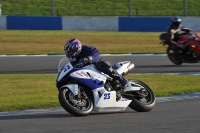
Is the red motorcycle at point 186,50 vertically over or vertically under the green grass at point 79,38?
over

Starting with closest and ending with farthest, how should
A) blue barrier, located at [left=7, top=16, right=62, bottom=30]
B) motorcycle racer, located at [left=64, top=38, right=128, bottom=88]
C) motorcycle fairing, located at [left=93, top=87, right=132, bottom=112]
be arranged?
motorcycle fairing, located at [left=93, top=87, right=132, bottom=112] → motorcycle racer, located at [left=64, top=38, right=128, bottom=88] → blue barrier, located at [left=7, top=16, right=62, bottom=30]

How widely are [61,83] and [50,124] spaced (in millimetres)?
1001

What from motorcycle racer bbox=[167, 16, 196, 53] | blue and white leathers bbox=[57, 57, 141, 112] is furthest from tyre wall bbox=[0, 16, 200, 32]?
blue and white leathers bbox=[57, 57, 141, 112]

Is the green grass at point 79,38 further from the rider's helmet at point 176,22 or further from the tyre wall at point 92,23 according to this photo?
the rider's helmet at point 176,22

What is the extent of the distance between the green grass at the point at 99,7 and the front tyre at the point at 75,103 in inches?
943

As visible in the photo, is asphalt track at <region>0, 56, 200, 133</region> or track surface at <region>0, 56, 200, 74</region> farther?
track surface at <region>0, 56, 200, 74</region>

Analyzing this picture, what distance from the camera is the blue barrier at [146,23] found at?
31.6 m

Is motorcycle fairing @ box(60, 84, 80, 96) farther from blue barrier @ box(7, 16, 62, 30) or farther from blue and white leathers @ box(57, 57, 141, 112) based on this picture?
blue barrier @ box(7, 16, 62, 30)

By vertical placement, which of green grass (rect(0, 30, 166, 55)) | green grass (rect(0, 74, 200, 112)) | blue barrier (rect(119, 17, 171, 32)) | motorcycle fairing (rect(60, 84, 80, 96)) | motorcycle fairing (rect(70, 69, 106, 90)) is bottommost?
green grass (rect(0, 30, 166, 55))

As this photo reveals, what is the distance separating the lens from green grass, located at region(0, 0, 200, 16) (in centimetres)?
3272

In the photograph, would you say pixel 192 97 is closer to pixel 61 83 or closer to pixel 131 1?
pixel 61 83

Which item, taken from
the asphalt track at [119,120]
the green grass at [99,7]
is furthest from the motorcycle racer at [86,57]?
the green grass at [99,7]

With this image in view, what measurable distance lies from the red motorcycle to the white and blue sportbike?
957 centimetres

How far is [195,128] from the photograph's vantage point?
7812 millimetres
